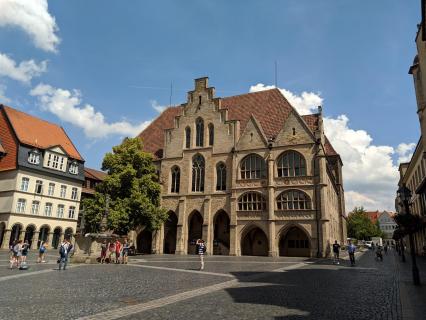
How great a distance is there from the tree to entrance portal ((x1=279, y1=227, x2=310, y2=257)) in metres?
14.5

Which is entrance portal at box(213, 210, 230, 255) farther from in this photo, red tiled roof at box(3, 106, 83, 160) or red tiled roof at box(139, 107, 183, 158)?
red tiled roof at box(3, 106, 83, 160)

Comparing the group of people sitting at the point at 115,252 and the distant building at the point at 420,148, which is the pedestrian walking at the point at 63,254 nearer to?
the group of people sitting at the point at 115,252

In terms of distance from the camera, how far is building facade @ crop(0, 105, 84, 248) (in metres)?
40.0

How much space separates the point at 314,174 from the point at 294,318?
30.1 m

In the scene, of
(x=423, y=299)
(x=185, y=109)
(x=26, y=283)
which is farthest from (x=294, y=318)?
(x=185, y=109)

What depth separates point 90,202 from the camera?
35.2 metres

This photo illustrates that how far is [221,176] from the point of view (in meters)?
42.3

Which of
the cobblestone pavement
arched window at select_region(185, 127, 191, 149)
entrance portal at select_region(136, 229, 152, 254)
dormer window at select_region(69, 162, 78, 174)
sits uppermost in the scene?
arched window at select_region(185, 127, 191, 149)

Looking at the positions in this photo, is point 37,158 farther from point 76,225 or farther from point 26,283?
point 26,283

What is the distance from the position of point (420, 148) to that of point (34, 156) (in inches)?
1785

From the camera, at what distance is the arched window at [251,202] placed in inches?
1515

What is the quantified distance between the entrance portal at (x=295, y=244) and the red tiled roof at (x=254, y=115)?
1183 cm

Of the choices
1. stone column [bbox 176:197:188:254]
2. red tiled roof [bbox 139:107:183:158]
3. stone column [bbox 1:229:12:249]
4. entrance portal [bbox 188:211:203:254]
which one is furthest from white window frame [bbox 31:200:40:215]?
entrance portal [bbox 188:211:203:254]

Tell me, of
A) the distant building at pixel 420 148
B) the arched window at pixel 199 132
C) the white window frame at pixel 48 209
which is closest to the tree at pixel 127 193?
the arched window at pixel 199 132
